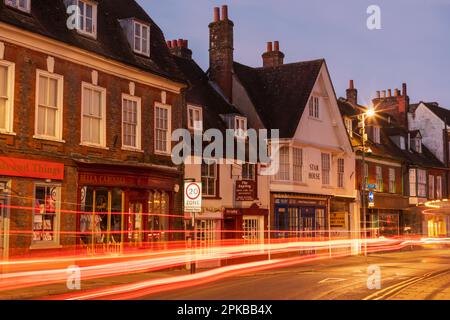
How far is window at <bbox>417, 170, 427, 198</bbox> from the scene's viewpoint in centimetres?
5072

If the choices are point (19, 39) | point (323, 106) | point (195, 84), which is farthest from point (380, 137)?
point (19, 39)

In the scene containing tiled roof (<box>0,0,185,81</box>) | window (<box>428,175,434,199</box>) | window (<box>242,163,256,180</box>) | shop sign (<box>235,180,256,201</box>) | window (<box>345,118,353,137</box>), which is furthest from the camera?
window (<box>428,175,434,199</box>)

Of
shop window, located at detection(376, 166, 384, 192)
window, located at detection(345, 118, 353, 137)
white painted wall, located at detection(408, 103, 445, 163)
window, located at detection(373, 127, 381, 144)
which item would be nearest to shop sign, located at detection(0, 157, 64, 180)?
window, located at detection(345, 118, 353, 137)

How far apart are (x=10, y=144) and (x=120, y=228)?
240 inches

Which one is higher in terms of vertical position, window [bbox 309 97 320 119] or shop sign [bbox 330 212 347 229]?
window [bbox 309 97 320 119]

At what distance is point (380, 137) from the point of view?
48.9 metres

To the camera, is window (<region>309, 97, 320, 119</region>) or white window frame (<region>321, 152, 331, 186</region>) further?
white window frame (<region>321, 152, 331, 186</region>)

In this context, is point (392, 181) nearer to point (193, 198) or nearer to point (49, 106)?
point (193, 198)

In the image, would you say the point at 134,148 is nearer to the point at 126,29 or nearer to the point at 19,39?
the point at 126,29

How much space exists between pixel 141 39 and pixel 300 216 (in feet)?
A: 49.7

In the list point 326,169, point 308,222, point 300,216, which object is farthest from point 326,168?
point 300,216

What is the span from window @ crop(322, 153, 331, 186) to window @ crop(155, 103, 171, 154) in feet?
49.1

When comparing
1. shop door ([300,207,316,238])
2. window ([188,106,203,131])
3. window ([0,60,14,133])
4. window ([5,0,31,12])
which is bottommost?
shop door ([300,207,316,238])

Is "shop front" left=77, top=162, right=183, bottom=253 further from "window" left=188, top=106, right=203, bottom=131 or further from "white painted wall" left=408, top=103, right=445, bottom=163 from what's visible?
"white painted wall" left=408, top=103, right=445, bottom=163
